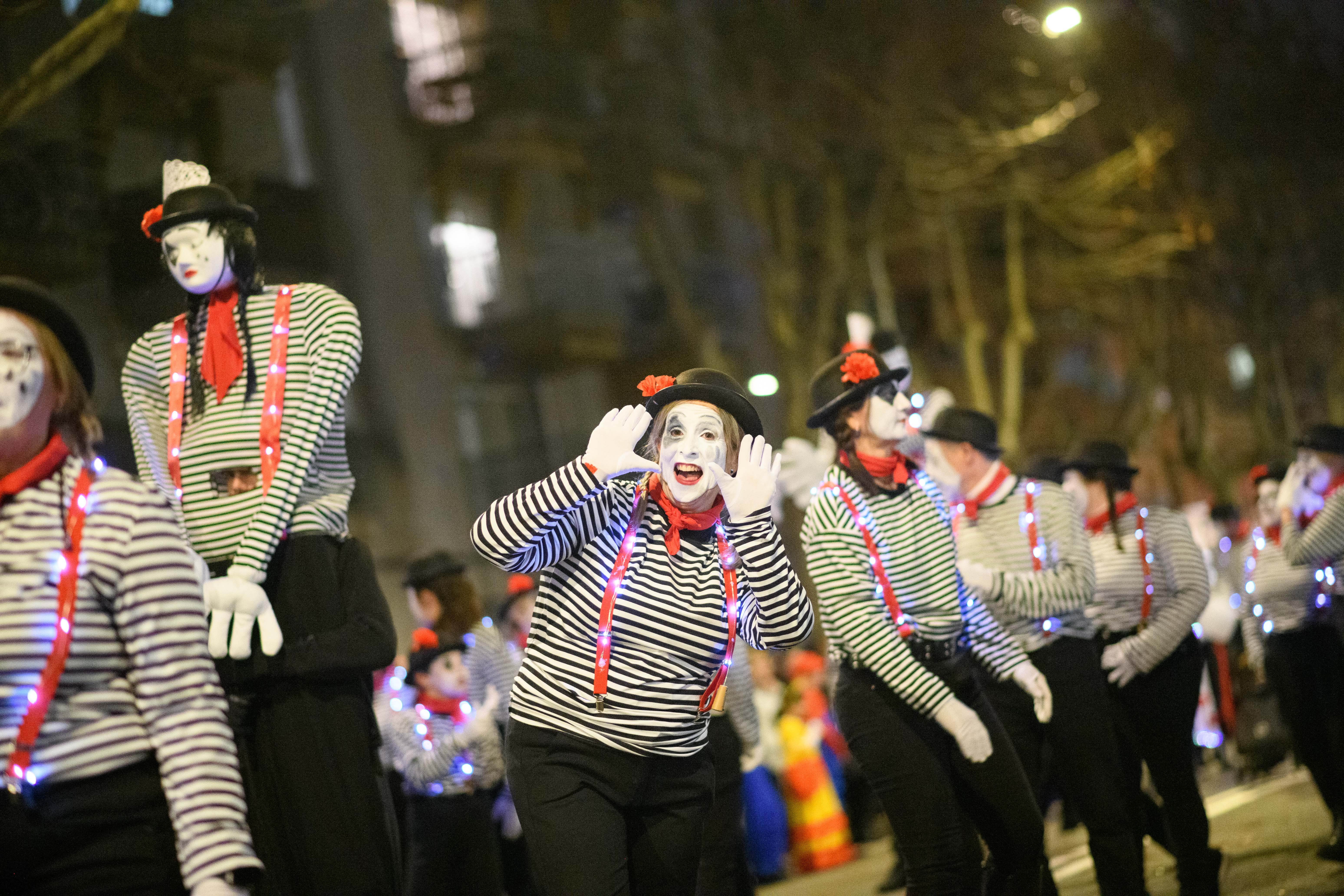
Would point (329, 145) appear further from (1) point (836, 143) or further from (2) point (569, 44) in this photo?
(1) point (836, 143)

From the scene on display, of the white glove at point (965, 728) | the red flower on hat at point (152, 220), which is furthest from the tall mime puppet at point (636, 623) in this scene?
the red flower on hat at point (152, 220)

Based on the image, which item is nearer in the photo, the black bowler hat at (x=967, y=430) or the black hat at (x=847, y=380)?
the black hat at (x=847, y=380)

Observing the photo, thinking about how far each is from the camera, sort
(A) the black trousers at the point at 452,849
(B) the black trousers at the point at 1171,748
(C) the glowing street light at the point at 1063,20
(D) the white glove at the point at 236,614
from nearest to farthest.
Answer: (D) the white glove at the point at 236,614
(B) the black trousers at the point at 1171,748
(A) the black trousers at the point at 452,849
(C) the glowing street light at the point at 1063,20

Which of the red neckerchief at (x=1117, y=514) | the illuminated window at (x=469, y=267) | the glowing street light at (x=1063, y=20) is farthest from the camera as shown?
the illuminated window at (x=469, y=267)

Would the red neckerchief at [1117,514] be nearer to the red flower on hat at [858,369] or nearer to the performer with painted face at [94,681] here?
the red flower on hat at [858,369]

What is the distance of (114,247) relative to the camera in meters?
9.81

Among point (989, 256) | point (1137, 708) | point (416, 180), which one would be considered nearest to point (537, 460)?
point (416, 180)

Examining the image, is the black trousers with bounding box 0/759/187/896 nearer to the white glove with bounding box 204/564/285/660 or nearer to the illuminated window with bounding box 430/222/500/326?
the white glove with bounding box 204/564/285/660

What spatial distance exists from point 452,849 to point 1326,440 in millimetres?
5656

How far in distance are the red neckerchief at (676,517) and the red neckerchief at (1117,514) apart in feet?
11.8

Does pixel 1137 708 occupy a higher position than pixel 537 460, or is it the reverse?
pixel 537 460

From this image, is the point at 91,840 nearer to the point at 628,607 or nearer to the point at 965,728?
the point at 628,607

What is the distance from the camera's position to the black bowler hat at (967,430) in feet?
21.5

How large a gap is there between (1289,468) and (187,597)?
7.79 metres
